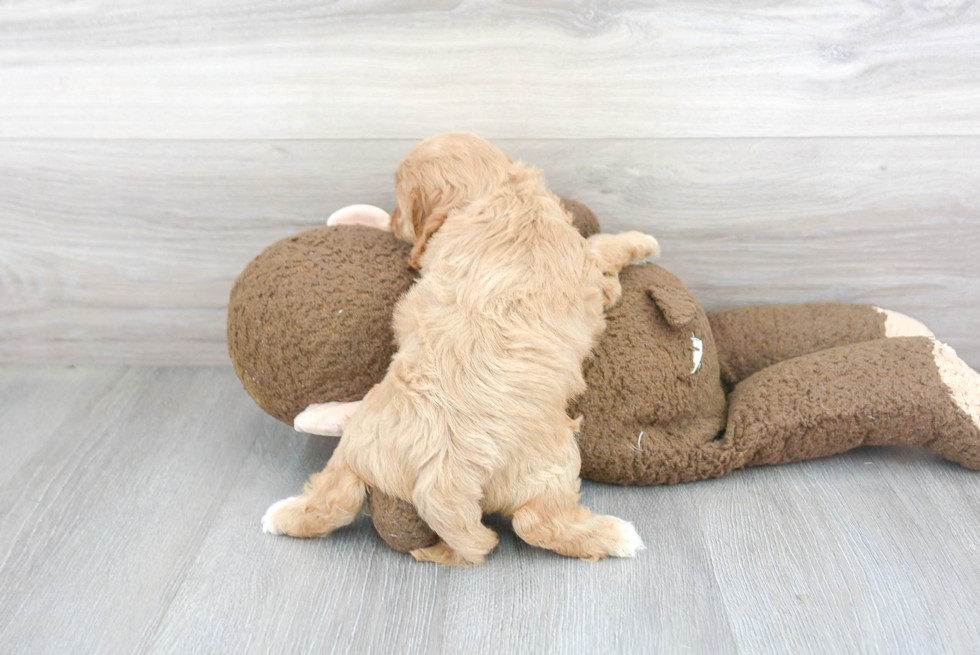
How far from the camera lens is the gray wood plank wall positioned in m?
1.32

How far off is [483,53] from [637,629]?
101 centimetres

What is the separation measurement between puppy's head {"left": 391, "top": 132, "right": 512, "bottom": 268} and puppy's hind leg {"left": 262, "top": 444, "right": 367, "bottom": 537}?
0.34 meters

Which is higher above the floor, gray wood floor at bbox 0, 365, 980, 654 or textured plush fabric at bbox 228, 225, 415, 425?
textured plush fabric at bbox 228, 225, 415, 425

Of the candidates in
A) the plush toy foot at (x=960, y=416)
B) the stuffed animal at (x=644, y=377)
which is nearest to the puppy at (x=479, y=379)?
the stuffed animal at (x=644, y=377)

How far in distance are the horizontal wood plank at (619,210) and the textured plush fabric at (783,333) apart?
4.8 inches

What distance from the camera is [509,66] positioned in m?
1.34

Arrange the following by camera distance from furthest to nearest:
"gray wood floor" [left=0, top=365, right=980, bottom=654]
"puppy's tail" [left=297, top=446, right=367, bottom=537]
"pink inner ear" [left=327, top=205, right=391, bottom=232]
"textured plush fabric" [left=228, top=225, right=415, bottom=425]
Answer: "pink inner ear" [left=327, top=205, right=391, bottom=232] → "textured plush fabric" [left=228, top=225, right=415, bottom=425] → "puppy's tail" [left=297, top=446, right=367, bottom=537] → "gray wood floor" [left=0, top=365, right=980, bottom=654]

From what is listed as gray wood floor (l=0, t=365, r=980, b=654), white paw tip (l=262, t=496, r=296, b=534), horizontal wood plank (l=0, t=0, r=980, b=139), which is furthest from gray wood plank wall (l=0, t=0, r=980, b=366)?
white paw tip (l=262, t=496, r=296, b=534)

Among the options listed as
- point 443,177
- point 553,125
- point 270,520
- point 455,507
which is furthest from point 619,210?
point 270,520

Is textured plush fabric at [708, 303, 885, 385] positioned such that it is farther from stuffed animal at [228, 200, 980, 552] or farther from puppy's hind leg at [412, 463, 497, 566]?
puppy's hind leg at [412, 463, 497, 566]

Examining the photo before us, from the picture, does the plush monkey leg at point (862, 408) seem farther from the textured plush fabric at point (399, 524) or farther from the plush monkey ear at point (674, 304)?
the textured plush fabric at point (399, 524)

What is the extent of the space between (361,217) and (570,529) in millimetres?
657

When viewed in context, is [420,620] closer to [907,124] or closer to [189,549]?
[189,549]

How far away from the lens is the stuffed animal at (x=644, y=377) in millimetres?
1168
